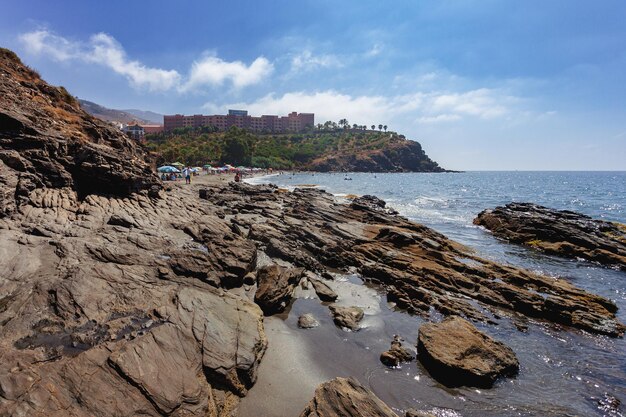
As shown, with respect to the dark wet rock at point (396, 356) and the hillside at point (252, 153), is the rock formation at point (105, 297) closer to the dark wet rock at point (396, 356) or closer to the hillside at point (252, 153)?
the dark wet rock at point (396, 356)

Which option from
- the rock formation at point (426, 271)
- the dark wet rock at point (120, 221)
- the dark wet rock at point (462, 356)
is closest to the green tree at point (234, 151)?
the rock formation at point (426, 271)

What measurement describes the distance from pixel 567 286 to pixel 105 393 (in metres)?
21.1

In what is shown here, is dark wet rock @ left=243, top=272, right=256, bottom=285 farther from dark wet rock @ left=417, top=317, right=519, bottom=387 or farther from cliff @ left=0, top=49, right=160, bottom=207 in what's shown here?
cliff @ left=0, top=49, right=160, bottom=207

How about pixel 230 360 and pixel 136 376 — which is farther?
pixel 230 360

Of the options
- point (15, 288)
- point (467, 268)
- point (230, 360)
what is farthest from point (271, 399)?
point (467, 268)

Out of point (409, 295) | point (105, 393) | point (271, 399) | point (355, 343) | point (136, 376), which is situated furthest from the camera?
point (409, 295)

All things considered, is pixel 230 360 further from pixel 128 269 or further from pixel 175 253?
pixel 175 253

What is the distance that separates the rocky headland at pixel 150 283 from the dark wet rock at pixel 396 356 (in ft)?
9.85

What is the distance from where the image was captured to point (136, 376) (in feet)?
21.7

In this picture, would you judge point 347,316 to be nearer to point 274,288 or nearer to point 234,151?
point 274,288

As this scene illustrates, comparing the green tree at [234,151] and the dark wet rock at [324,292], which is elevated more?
the green tree at [234,151]

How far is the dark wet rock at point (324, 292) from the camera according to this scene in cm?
1396

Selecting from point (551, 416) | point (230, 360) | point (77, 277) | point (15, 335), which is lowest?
point (551, 416)

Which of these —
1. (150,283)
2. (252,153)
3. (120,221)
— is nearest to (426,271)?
(150,283)
